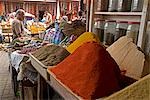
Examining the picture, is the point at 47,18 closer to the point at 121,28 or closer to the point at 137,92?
the point at 121,28

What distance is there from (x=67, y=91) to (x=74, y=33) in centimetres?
180

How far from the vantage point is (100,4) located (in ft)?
6.82

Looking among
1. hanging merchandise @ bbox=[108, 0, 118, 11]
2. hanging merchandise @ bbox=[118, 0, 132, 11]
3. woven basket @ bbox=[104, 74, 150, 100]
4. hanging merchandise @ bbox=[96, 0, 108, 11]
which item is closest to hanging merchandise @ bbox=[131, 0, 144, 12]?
hanging merchandise @ bbox=[118, 0, 132, 11]

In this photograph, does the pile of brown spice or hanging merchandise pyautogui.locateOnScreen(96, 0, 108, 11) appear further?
hanging merchandise pyautogui.locateOnScreen(96, 0, 108, 11)

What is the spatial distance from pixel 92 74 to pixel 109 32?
3.52ft

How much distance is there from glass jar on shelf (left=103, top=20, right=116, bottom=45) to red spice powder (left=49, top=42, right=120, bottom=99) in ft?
2.73

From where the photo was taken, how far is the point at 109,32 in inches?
75.7

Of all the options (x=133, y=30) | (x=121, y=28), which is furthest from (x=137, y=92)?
(x=121, y=28)

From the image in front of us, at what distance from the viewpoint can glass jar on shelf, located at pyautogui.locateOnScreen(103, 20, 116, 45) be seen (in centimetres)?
188

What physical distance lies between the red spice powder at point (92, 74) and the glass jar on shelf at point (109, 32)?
0.83 meters

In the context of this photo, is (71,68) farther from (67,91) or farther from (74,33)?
(74,33)

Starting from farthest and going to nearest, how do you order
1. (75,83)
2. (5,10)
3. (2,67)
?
(5,10) → (2,67) → (75,83)

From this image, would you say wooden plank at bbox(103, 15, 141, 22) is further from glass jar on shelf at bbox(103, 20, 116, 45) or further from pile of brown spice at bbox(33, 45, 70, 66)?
pile of brown spice at bbox(33, 45, 70, 66)

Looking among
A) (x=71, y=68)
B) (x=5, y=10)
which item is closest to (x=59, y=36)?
(x=71, y=68)
